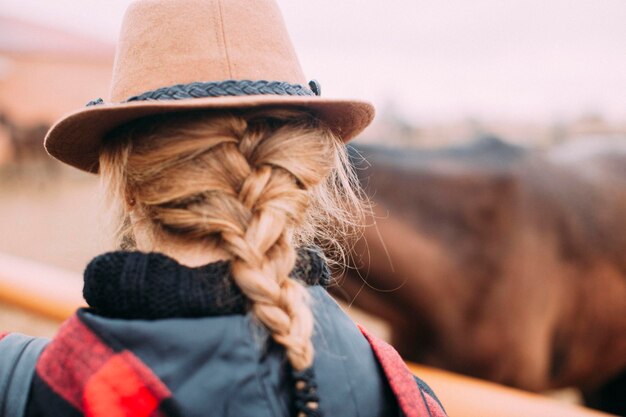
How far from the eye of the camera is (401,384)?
71 cm

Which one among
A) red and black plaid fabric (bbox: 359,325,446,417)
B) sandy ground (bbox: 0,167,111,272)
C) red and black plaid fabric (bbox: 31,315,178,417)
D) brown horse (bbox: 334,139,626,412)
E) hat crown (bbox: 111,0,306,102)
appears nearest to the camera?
red and black plaid fabric (bbox: 31,315,178,417)

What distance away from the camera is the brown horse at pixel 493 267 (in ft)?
7.76

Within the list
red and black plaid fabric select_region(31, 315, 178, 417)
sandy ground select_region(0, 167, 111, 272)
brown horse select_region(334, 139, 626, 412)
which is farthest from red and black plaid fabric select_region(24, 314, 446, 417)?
brown horse select_region(334, 139, 626, 412)

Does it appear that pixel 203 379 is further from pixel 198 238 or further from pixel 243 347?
pixel 198 238

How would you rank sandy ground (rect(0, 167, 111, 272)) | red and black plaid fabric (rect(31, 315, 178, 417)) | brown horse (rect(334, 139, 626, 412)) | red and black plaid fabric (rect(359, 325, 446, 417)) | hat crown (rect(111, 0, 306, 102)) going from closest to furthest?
red and black plaid fabric (rect(31, 315, 178, 417)) → red and black plaid fabric (rect(359, 325, 446, 417)) → hat crown (rect(111, 0, 306, 102)) → brown horse (rect(334, 139, 626, 412)) → sandy ground (rect(0, 167, 111, 272))

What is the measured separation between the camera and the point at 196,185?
66cm

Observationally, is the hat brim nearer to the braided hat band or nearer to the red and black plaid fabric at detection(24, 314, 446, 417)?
the braided hat band

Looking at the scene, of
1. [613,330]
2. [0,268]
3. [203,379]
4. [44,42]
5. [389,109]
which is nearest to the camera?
[203,379]

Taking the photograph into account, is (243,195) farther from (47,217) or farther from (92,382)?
(47,217)

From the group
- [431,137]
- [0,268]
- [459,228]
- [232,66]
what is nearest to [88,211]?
[0,268]

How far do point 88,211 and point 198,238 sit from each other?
7.22 meters

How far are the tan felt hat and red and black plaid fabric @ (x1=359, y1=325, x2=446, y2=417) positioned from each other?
39 centimetres

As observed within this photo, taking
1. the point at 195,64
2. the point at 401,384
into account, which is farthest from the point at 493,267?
the point at 195,64

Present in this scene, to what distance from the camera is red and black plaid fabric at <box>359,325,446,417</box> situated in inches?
27.3
